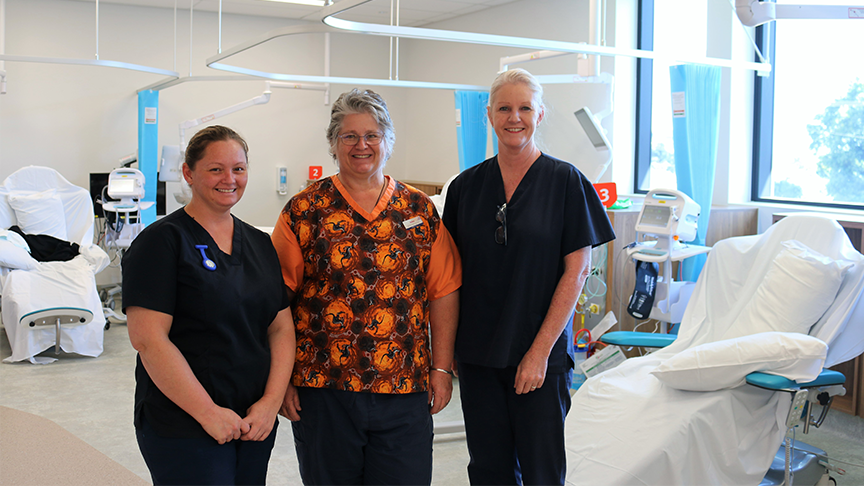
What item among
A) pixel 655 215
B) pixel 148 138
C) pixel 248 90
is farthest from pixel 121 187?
pixel 655 215

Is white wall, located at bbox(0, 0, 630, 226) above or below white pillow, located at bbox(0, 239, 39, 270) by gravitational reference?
above

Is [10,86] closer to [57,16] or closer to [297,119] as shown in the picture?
[57,16]

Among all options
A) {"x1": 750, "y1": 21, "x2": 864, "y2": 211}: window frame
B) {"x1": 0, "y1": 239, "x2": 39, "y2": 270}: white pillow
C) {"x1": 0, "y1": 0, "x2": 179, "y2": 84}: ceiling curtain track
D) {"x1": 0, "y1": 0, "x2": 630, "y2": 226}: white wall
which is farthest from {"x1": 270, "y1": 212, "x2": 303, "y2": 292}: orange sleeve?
{"x1": 0, "y1": 0, "x2": 630, "y2": 226}: white wall

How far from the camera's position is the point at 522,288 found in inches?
70.2

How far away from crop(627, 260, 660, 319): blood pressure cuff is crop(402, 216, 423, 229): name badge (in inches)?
88.6

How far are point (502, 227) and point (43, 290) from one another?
4231 millimetres

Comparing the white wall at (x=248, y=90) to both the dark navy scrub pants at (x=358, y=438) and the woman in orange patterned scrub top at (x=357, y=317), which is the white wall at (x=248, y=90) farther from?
the dark navy scrub pants at (x=358, y=438)

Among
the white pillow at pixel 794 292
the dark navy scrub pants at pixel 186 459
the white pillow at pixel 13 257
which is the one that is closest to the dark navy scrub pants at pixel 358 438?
the dark navy scrub pants at pixel 186 459

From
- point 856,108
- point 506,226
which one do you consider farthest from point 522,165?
point 856,108

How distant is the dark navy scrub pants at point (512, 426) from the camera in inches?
70.8

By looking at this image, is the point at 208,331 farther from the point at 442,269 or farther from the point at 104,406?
the point at 104,406

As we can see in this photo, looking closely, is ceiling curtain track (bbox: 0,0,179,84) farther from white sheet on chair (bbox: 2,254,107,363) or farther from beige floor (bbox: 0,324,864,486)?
beige floor (bbox: 0,324,864,486)

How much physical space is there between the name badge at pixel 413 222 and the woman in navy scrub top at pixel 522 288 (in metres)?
0.16

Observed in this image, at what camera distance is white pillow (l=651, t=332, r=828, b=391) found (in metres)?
2.36
